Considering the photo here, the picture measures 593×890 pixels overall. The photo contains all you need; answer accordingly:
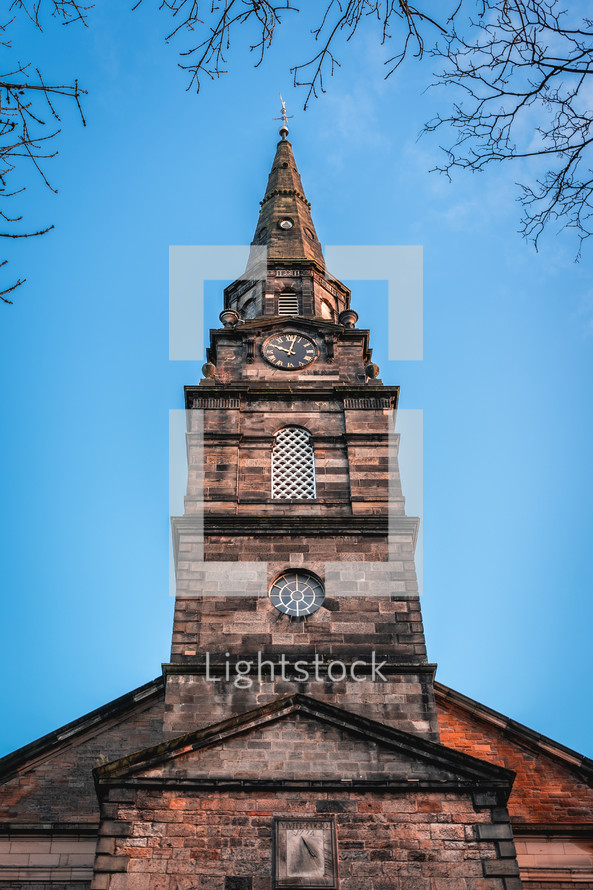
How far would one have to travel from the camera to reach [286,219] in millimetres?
26766

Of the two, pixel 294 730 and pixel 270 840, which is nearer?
pixel 270 840

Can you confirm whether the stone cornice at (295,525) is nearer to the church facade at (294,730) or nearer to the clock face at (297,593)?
the church facade at (294,730)

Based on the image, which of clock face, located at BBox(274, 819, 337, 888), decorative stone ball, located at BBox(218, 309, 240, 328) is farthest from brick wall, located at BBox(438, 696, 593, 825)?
decorative stone ball, located at BBox(218, 309, 240, 328)

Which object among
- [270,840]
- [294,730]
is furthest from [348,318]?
[270,840]

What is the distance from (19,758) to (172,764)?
9.99 ft

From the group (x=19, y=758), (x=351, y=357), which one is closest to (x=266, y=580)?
(x=19, y=758)

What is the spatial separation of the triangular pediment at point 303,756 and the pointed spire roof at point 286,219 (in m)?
13.4

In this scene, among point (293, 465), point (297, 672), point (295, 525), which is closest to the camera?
point (297, 672)

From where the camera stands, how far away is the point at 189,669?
49.8 feet

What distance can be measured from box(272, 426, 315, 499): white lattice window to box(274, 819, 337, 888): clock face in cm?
685

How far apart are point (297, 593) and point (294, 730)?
2912 mm

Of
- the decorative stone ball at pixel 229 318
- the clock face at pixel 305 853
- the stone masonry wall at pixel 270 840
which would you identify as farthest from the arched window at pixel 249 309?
the clock face at pixel 305 853

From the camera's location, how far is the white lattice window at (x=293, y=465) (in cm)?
1828

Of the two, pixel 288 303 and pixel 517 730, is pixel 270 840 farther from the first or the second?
pixel 288 303
